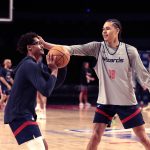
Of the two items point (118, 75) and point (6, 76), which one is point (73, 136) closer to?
point (118, 75)

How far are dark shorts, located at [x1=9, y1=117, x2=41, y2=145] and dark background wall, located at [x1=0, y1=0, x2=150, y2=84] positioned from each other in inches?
869

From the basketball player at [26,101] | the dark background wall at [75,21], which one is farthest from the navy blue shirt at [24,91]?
the dark background wall at [75,21]

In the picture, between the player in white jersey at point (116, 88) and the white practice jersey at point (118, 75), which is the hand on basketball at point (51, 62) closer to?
the player in white jersey at point (116, 88)

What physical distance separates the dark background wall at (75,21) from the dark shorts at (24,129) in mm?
22085

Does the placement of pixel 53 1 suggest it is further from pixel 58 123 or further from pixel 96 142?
pixel 96 142

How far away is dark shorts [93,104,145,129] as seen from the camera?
6734mm

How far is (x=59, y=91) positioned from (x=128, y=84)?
21.7 m

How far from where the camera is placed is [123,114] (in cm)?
676

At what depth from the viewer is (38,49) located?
5.62 meters

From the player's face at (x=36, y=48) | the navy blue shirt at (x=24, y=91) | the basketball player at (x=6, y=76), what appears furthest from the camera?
the basketball player at (x=6, y=76)

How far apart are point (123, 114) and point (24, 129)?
1733 mm

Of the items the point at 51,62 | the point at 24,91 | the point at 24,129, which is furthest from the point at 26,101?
the point at 51,62

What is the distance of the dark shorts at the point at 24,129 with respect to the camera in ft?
18.0

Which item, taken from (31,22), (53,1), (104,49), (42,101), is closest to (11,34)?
(31,22)
